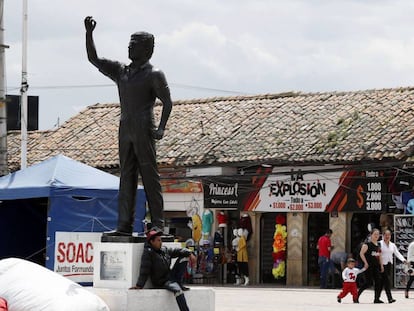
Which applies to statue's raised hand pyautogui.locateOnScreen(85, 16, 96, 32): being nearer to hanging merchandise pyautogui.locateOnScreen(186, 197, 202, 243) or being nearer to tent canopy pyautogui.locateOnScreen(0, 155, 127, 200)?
tent canopy pyautogui.locateOnScreen(0, 155, 127, 200)

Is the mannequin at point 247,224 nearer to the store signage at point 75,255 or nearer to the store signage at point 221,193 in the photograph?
the store signage at point 221,193

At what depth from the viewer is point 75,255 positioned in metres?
23.1

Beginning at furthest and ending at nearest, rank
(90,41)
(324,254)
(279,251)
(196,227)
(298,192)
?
(196,227), (298,192), (279,251), (324,254), (90,41)

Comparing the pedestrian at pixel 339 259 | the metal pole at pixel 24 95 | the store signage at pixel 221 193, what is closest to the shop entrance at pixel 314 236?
the pedestrian at pixel 339 259

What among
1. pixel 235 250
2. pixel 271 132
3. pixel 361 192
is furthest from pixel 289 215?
pixel 271 132

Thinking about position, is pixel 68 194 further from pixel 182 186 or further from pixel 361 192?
pixel 182 186

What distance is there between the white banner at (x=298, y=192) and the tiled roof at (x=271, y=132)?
0.55 meters

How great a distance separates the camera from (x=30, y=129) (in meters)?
49.3

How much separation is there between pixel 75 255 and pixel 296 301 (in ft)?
14.2

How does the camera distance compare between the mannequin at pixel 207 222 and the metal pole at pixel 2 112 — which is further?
the mannequin at pixel 207 222

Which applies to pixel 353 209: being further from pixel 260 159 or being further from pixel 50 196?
pixel 50 196

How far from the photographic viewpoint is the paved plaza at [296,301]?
72.1 feet

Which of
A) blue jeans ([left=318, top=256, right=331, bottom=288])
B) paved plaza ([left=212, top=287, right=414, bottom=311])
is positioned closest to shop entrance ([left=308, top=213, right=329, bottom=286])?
blue jeans ([left=318, top=256, right=331, bottom=288])

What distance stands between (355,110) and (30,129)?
53.3 feet
